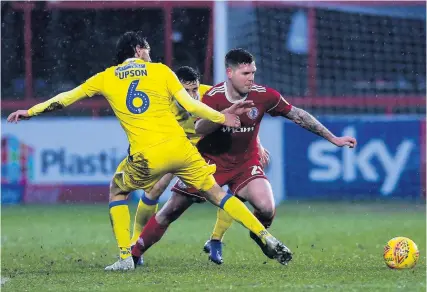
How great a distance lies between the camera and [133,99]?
8195 mm

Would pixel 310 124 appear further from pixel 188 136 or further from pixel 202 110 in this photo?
pixel 202 110

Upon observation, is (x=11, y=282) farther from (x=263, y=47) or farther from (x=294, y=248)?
(x=263, y=47)

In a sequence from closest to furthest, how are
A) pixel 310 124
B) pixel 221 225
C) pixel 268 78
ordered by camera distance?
1. pixel 310 124
2. pixel 221 225
3. pixel 268 78

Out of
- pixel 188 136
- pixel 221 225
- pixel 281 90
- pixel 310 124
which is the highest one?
pixel 310 124

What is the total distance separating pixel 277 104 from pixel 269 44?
30.0 ft

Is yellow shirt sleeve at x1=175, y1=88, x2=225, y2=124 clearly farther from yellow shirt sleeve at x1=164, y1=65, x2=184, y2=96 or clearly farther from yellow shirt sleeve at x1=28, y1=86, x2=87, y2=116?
yellow shirt sleeve at x1=28, y1=86, x2=87, y2=116

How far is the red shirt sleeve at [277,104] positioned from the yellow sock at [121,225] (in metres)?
1.45

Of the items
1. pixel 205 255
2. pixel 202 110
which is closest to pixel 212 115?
pixel 202 110

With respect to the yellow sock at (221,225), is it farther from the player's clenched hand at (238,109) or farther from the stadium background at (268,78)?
the stadium background at (268,78)

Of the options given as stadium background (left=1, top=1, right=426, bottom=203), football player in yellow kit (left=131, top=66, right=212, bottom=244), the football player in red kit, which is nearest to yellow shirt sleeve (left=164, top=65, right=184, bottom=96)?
football player in yellow kit (left=131, top=66, right=212, bottom=244)

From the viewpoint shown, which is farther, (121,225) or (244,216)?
(121,225)

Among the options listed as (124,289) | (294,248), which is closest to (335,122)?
(294,248)

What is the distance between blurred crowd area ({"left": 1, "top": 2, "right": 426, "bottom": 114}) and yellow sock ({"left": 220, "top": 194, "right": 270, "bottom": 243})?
8.67 m

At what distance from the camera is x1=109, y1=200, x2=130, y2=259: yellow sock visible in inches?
332
